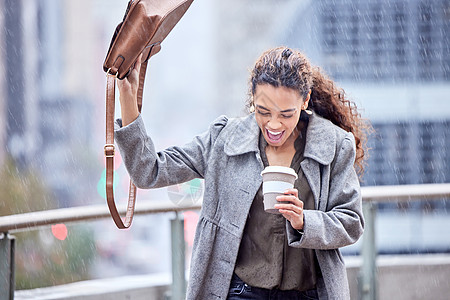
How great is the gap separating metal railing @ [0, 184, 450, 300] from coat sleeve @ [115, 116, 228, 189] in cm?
94

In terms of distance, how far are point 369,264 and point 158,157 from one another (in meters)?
2.48

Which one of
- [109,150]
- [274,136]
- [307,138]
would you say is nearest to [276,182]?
[274,136]

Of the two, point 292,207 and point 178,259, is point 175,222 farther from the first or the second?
point 292,207

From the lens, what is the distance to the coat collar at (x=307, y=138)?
8.27 ft

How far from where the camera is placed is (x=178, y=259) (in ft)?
12.8

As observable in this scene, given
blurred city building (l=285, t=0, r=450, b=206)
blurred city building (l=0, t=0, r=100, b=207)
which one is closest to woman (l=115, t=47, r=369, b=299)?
blurred city building (l=285, t=0, r=450, b=206)

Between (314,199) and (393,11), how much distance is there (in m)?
40.6

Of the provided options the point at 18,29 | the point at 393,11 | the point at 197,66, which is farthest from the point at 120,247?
the point at 393,11

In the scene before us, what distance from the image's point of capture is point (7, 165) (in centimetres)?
3162

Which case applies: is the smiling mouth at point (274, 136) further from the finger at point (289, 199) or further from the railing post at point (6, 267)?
the railing post at point (6, 267)

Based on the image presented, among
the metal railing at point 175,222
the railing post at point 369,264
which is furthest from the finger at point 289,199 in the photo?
the railing post at point 369,264

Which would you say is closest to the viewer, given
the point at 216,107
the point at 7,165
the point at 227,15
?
the point at 7,165

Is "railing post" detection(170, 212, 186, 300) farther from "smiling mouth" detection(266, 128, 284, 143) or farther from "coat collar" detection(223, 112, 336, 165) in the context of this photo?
"smiling mouth" detection(266, 128, 284, 143)

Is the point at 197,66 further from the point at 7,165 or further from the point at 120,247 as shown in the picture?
the point at 7,165
